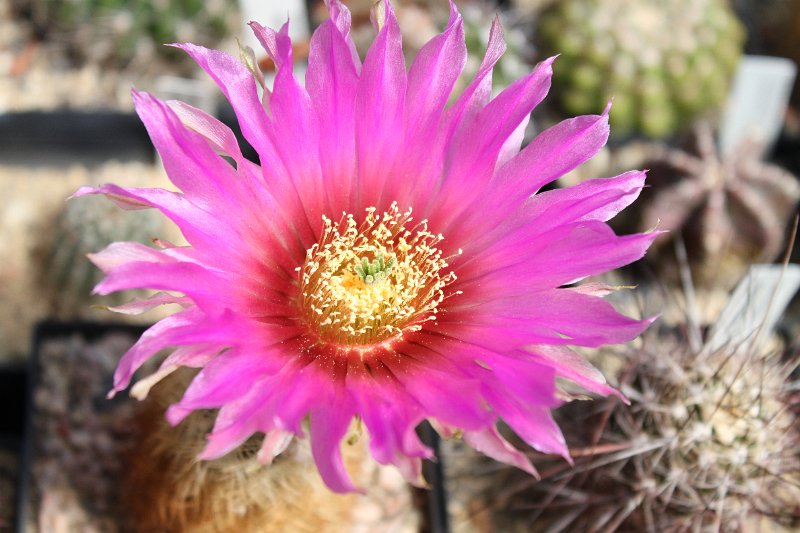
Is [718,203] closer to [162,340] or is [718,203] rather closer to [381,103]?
[381,103]

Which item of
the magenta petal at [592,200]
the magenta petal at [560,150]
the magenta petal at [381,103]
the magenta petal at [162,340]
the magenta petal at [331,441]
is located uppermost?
the magenta petal at [381,103]

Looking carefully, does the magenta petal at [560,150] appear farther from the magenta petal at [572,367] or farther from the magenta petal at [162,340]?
the magenta petal at [162,340]

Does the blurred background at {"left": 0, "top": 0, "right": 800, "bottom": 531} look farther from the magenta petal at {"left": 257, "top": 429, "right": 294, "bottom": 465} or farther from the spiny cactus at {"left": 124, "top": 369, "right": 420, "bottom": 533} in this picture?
the magenta petal at {"left": 257, "top": 429, "right": 294, "bottom": 465}

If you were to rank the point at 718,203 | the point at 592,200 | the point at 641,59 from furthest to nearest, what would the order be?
the point at 641,59 → the point at 718,203 → the point at 592,200

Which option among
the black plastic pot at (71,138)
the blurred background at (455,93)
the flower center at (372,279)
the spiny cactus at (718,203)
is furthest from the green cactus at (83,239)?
the spiny cactus at (718,203)

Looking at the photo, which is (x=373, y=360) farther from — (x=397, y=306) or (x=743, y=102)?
(x=743, y=102)

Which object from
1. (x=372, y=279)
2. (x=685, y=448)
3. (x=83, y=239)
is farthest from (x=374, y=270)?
(x=83, y=239)
